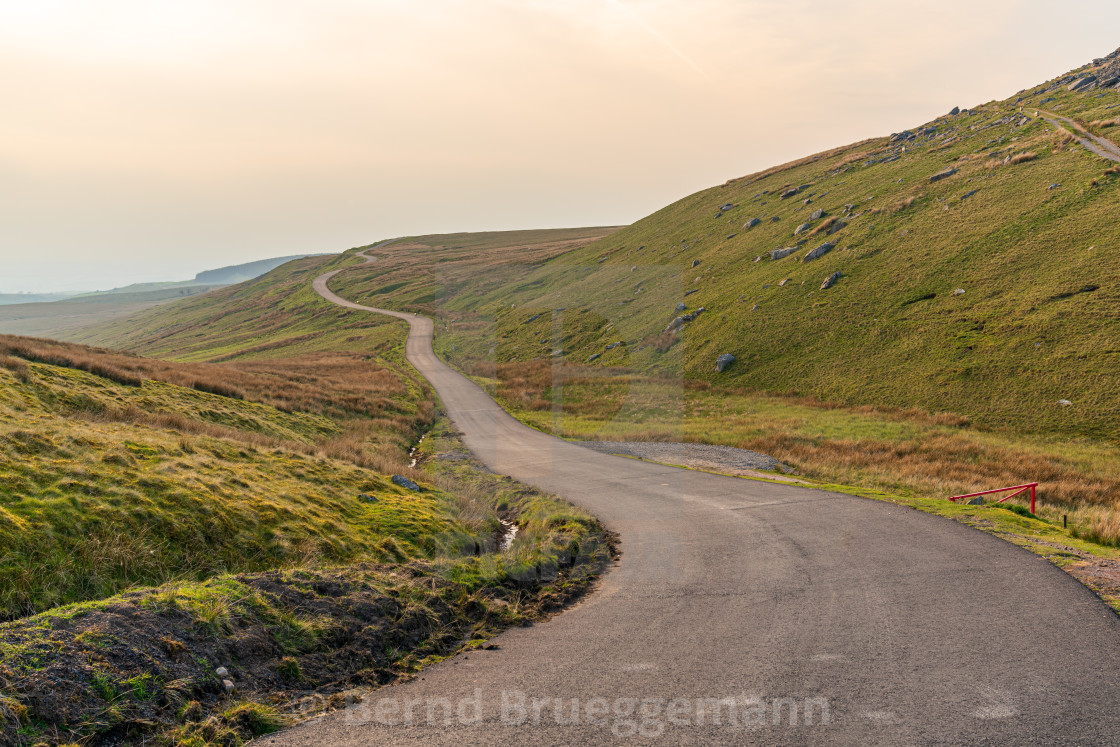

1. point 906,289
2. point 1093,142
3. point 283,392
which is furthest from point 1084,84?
point 283,392

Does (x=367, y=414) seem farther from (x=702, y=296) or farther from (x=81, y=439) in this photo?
(x=702, y=296)

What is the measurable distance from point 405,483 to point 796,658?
51.9ft

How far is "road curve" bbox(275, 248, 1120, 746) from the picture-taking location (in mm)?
6688

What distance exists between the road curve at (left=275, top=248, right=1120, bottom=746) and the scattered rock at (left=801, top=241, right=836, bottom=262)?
157 ft

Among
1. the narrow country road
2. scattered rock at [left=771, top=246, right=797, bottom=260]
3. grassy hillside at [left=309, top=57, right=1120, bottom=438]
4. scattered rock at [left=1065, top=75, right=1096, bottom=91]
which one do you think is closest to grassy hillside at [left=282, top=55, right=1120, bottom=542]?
grassy hillside at [left=309, top=57, right=1120, bottom=438]

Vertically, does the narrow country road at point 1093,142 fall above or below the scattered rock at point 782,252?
above

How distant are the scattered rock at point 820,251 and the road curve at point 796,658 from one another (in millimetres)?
48005

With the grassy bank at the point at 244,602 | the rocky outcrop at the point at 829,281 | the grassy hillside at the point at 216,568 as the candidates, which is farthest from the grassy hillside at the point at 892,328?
the grassy bank at the point at 244,602

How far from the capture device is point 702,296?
61.4 meters

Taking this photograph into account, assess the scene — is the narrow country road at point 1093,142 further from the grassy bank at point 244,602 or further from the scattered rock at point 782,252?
the grassy bank at point 244,602

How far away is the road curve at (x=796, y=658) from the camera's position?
263 inches

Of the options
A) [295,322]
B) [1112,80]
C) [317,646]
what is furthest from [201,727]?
[295,322]

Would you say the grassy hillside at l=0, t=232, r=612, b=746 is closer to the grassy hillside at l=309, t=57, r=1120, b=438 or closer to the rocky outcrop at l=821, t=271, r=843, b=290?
the grassy hillside at l=309, t=57, r=1120, b=438

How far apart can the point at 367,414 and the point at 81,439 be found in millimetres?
26688
